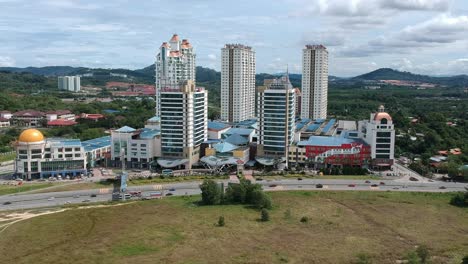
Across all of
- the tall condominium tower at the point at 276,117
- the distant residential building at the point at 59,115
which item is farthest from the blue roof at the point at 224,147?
the distant residential building at the point at 59,115

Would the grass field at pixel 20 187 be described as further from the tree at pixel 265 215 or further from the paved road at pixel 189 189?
the tree at pixel 265 215

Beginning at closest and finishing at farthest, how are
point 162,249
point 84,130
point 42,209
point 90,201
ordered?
1. point 162,249
2. point 42,209
3. point 90,201
4. point 84,130

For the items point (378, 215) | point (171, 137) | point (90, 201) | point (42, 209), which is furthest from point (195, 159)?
point (378, 215)

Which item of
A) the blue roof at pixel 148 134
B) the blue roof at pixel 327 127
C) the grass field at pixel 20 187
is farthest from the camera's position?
the blue roof at pixel 327 127

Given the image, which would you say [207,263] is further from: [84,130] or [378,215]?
[84,130]

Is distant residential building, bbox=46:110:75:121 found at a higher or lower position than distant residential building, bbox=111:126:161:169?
higher

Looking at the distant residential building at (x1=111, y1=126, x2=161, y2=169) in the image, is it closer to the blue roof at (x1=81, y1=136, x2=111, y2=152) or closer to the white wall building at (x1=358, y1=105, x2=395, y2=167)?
the blue roof at (x1=81, y1=136, x2=111, y2=152)

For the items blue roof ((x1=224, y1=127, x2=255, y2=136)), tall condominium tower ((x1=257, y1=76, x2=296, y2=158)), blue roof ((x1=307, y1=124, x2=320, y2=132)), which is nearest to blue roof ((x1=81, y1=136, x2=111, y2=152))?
blue roof ((x1=224, y1=127, x2=255, y2=136))
